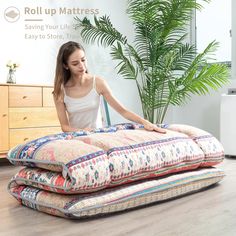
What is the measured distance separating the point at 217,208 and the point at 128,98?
3.10 metres

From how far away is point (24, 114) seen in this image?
376cm

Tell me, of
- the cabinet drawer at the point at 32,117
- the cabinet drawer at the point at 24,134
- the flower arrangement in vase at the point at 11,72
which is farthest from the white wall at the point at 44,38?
the cabinet drawer at the point at 24,134

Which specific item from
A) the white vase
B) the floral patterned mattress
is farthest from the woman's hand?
the white vase

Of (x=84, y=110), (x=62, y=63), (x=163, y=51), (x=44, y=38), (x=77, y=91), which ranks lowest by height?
(x=84, y=110)

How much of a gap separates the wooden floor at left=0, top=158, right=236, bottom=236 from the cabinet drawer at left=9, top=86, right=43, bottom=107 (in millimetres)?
1581

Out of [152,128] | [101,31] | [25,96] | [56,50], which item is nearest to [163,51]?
[101,31]

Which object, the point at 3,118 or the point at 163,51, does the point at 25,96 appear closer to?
the point at 3,118

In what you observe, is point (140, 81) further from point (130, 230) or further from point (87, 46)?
point (130, 230)

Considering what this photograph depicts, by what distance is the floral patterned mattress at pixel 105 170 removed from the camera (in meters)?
1.83

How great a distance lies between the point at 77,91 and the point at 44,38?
1.96 m

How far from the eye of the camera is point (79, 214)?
1799mm

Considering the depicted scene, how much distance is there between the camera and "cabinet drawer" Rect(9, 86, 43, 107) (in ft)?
12.1

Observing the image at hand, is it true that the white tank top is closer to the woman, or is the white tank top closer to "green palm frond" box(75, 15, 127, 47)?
the woman

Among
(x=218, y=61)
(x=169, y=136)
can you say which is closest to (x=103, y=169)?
(x=169, y=136)
